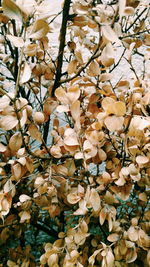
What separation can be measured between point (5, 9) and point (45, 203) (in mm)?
532

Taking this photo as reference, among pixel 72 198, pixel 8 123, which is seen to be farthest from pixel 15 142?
pixel 72 198

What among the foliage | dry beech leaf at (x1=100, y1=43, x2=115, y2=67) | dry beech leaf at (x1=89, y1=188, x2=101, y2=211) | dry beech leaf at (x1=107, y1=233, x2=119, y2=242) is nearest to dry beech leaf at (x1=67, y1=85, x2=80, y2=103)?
the foliage

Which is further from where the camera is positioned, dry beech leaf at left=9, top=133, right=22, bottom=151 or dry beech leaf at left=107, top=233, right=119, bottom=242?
dry beech leaf at left=107, top=233, right=119, bottom=242

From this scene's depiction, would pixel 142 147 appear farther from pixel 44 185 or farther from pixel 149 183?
pixel 44 185

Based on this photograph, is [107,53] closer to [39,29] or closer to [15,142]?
[39,29]

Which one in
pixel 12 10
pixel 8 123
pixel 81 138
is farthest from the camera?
pixel 81 138

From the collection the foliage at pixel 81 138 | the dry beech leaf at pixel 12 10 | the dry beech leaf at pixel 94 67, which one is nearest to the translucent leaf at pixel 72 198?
the foliage at pixel 81 138

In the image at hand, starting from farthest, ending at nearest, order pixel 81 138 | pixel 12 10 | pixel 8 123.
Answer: pixel 81 138, pixel 8 123, pixel 12 10

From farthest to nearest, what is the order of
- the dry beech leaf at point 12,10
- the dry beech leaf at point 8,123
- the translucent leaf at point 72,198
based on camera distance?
1. the translucent leaf at point 72,198
2. the dry beech leaf at point 8,123
3. the dry beech leaf at point 12,10

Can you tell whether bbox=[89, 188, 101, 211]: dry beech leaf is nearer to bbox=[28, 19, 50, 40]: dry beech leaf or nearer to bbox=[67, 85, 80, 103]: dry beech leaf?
bbox=[67, 85, 80, 103]: dry beech leaf

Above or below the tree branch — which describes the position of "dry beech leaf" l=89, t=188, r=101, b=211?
below

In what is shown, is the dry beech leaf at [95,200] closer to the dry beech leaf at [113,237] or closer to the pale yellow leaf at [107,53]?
the dry beech leaf at [113,237]

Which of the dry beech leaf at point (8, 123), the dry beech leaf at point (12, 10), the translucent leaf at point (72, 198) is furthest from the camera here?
the translucent leaf at point (72, 198)

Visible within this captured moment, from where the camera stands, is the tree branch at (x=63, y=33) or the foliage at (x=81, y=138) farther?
the tree branch at (x=63, y=33)
